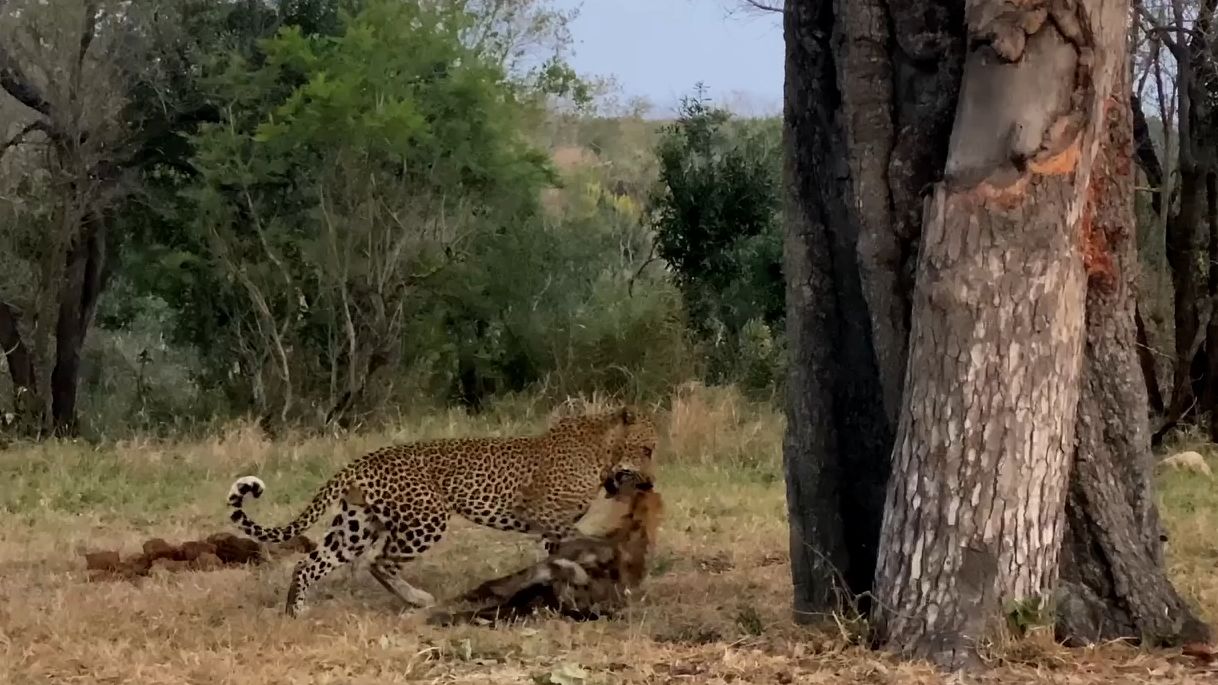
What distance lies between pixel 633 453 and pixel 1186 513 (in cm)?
351

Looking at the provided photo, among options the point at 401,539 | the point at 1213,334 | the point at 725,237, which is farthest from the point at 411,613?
the point at 725,237

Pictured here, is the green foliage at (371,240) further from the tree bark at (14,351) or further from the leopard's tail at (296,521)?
the leopard's tail at (296,521)

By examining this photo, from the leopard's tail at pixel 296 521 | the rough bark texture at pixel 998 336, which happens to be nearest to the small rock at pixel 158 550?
the leopard's tail at pixel 296 521

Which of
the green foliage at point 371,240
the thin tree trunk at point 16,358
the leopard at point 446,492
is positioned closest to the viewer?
the leopard at point 446,492

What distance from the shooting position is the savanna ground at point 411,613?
16.4 feet

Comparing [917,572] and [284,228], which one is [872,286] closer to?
[917,572]

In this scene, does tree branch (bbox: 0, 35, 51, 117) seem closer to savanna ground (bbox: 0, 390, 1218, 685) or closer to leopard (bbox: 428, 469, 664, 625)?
savanna ground (bbox: 0, 390, 1218, 685)

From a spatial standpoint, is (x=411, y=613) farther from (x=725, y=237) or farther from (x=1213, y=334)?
(x=725, y=237)

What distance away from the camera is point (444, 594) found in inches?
283

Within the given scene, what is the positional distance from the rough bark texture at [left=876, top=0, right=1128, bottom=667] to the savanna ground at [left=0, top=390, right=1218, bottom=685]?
0.25 metres

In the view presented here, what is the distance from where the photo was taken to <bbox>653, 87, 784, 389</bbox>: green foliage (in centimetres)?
1688

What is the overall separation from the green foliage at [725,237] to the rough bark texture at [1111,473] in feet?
36.4

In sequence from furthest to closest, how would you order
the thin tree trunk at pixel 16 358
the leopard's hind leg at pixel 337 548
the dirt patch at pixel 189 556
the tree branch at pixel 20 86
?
1. the thin tree trunk at pixel 16 358
2. the tree branch at pixel 20 86
3. the dirt patch at pixel 189 556
4. the leopard's hind leg at pixel 337 548

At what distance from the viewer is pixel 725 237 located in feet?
57.5
